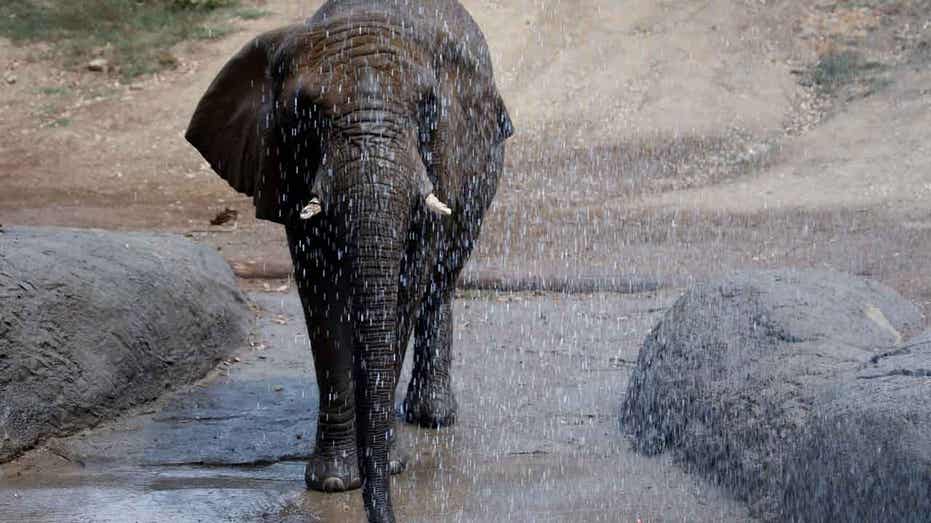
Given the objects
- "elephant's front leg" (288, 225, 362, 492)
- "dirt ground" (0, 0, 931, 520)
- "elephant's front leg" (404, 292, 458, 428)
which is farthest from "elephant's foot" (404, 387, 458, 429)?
"dirt ground" (0, 0, 931, 520)

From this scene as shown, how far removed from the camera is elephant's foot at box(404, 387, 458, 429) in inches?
253

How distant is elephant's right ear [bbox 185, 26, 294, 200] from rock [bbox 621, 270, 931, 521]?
85.4 inches

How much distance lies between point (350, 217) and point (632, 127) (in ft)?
38.5

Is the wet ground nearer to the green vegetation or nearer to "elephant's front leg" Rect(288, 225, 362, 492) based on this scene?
"elephant's front leg" Rect(288, 225, 362, 492)

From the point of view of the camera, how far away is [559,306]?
29.8 feet

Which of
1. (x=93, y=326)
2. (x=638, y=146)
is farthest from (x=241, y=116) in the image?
(x=638, y=146)

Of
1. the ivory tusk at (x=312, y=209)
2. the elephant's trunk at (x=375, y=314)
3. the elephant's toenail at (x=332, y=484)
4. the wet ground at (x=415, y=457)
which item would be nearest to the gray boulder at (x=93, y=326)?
the wet ground at (x=415, y=457)

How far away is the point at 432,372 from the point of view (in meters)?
6.44

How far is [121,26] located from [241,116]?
46.9 feet

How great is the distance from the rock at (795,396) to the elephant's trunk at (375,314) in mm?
1545

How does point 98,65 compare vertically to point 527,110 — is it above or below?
above

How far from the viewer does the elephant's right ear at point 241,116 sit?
5.41 meters

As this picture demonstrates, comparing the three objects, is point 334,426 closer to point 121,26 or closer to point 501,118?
point 501,118

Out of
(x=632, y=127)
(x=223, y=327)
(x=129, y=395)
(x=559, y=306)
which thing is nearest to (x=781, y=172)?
(x=632, y=127)
